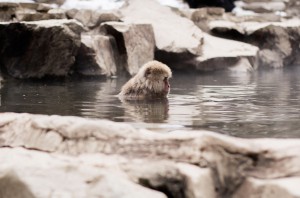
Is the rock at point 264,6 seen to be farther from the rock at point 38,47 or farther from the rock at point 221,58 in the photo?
the rock at point 38,47

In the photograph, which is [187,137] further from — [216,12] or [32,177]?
[216,12]

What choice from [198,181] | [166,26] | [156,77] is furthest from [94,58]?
[198,181]

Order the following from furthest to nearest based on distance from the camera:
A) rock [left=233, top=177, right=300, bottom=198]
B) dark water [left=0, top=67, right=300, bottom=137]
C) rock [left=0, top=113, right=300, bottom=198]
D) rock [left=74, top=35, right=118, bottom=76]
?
rock [left=74, top=35, right=118, bottom=76] → dark water [left=0, top=67, right=300, bottom=137] → rock [left=0, top=113, right=300, bottom=198] → rock [left=233, top=177, right=300, bottom=198]

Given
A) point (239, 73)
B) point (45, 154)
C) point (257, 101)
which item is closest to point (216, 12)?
point (239, 73)

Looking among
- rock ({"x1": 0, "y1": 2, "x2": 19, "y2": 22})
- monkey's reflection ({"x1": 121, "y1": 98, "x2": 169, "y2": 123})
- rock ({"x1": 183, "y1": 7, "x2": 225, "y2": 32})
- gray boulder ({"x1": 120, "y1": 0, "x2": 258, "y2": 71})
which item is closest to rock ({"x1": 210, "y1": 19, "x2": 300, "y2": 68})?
rock ({"x1": 183, "y1": 7, "x2": 225, "y2": 32})

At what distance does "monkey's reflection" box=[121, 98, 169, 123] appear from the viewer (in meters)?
3.87

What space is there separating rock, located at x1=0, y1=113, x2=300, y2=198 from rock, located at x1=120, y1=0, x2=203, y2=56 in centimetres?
723

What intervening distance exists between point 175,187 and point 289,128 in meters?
1.20

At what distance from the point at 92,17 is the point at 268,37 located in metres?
3.90

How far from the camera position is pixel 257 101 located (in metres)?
5.05

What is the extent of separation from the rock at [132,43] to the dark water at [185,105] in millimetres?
1458

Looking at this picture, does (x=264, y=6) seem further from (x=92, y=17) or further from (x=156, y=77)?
(x=156, y=77)

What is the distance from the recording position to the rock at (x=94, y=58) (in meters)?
8.42

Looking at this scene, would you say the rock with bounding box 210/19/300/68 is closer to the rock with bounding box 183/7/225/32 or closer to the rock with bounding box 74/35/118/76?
the rock with bounding box 183/7/225/32
